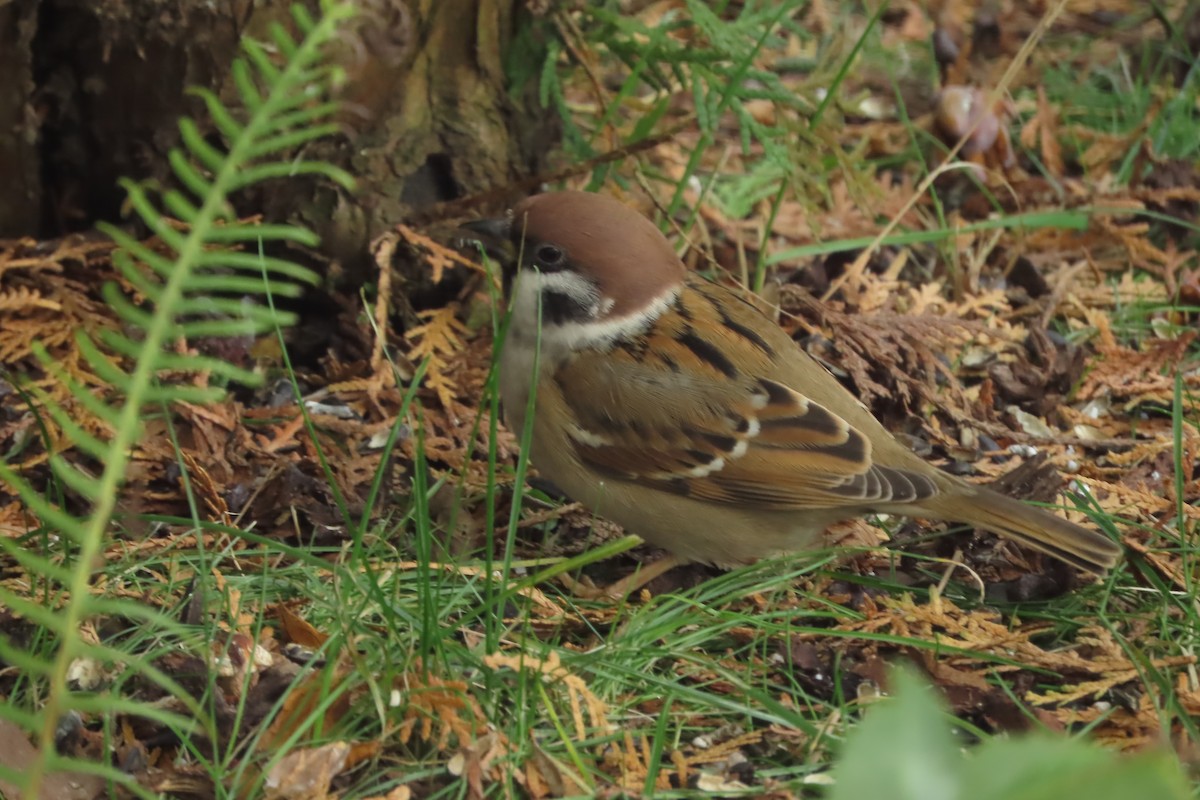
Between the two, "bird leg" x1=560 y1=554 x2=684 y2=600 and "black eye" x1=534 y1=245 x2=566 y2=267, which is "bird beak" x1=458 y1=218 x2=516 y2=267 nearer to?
"black eye" x1=534 y1=245 x2=566 y2=267

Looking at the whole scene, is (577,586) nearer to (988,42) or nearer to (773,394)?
(773,394)

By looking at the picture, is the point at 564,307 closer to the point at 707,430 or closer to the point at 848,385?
the point at 707,430

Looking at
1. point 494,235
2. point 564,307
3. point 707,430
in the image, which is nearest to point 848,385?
point 707,430

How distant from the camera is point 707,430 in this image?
130 inches

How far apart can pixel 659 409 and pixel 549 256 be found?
463 millimetres

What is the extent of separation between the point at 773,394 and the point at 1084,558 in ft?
2.62

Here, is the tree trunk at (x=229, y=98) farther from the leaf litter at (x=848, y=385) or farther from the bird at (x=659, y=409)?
the bird at (x=659, y=409)

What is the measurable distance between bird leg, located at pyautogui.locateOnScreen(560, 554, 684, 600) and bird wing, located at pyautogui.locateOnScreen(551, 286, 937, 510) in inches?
8.3

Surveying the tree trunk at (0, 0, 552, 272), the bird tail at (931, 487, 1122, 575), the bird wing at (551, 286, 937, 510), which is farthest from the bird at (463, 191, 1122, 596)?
the tree trunk at (0, 0, 552, 272)

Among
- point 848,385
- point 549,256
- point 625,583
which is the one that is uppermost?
point 549,256

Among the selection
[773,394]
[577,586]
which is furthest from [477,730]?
[773,394]

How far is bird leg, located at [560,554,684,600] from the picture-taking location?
3.18 m

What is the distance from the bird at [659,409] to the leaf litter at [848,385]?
0.21 m

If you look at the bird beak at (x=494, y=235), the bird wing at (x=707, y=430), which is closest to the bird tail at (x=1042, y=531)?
the bird wing at (x=707, y=430)
